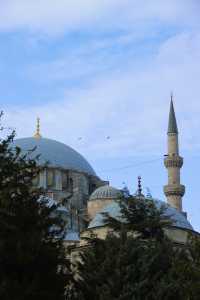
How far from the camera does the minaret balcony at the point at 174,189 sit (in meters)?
36.3

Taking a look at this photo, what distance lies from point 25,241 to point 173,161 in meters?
24.2

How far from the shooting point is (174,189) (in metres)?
36.3

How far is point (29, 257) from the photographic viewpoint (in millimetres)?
12602

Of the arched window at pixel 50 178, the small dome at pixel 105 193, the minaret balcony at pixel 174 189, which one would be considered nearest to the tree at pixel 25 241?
the small dome at pixel 105 193

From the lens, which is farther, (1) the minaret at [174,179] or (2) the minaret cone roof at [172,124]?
(2) the minaret cone roof at [172,124]

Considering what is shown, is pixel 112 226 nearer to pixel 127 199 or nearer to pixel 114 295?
pixel 127 199

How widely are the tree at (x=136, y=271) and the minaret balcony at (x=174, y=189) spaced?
17830 mm

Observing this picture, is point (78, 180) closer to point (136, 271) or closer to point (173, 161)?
point (173, 161)

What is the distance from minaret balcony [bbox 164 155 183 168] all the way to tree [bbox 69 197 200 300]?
18.1 m

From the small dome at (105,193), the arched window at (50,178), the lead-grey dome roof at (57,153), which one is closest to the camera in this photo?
the small dome at (105,193)

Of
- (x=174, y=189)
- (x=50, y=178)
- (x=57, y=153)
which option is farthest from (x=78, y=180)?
(x=174, y=189)

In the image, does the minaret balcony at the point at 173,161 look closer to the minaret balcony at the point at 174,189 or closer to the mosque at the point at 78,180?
the mosque at the point at 78,180

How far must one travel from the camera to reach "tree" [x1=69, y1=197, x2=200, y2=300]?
53.3ft

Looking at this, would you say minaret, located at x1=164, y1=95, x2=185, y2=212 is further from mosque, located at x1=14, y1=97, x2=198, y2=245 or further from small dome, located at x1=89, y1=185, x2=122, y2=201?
small dome, located at x1=89, y1=185, x2=122, y2=201
